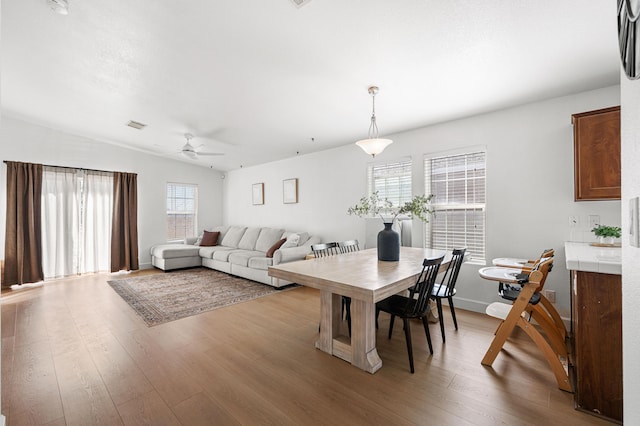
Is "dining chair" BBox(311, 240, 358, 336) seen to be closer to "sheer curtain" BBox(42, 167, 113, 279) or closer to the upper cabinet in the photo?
the upper cabinet

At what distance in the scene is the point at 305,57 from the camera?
251cm

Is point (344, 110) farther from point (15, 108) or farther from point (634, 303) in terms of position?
point (15, 108)

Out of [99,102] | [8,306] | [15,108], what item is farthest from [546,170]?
[15,108]

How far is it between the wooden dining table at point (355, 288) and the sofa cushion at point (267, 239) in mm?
3173

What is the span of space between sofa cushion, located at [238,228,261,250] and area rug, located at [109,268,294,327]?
0.81 m

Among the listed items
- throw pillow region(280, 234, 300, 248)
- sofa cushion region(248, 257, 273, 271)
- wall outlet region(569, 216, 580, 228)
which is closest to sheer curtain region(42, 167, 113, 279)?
sofa cushion region(248, 257, 273, 271)

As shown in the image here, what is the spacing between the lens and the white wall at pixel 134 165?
15.9 feet

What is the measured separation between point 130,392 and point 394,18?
3313 millimetres

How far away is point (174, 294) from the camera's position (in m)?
4.30

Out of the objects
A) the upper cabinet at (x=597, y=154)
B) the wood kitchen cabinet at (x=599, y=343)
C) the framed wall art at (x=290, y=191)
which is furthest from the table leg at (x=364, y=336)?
the framed wall art at (x=290, y=191)

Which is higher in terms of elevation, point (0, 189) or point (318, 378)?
point (0, 189)

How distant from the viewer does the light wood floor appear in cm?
171

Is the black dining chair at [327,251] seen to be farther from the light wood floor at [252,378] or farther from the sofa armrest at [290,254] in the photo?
the sofa armrest at [290,254]

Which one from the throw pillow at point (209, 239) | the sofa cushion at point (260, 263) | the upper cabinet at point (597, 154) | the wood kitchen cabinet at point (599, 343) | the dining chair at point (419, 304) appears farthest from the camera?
the throw pillow at point (209, 239)
